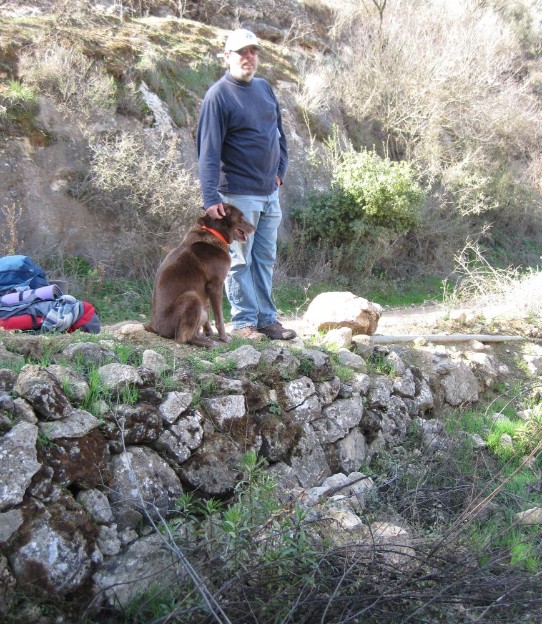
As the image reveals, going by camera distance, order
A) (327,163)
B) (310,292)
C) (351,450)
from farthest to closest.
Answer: (327,163) < (310,292) < (351,450)

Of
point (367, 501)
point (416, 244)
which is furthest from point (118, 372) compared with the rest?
point (416, 244)

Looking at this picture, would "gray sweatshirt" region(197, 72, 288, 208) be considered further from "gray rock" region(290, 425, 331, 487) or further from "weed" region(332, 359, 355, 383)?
"gray rock" region(290, 425, 331, 487)

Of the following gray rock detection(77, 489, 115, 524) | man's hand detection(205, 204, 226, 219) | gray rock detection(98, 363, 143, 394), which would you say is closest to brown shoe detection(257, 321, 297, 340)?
man's hand detection(205, 204, 226, 219)

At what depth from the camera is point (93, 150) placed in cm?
1017

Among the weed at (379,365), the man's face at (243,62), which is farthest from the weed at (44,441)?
the man's face at (243,62)

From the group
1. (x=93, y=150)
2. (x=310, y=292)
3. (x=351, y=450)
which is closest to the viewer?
(x=351, y=450)

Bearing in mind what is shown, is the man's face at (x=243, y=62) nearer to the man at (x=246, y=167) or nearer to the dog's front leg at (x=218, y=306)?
the man at (x=246, y=167)

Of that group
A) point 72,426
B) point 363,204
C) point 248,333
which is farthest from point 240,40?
point 363,204

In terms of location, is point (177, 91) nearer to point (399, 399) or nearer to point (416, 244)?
point (416, 244)

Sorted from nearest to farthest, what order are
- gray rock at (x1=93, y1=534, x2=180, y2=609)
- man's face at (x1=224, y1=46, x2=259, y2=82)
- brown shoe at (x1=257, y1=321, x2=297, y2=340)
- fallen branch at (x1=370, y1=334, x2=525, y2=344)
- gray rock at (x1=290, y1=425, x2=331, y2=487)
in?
1. gray rock at (x1=93, y1=534, x2=180, y2=609)
2. gray rock at (x1=290, y1=425, x2=331, y2=487)
3. man's face at (x1=224, y1=46, x2=259, y2=82)
4. brown shoe at (x1=257, y1=321, x2=297, y2=340)
5. fallen branch at (x1=370, y1=334, x2=525, y2=344)

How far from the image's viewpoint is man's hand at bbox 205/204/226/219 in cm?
552

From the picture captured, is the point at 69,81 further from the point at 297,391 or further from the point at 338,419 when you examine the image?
the point at 338,419

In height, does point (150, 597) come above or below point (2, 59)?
below

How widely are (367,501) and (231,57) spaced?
4024 millimetres
